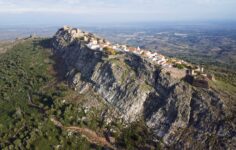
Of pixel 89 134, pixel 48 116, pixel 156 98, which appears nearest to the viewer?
pixel 89 134

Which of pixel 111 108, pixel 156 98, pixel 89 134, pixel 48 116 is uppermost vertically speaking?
pixel 156 98

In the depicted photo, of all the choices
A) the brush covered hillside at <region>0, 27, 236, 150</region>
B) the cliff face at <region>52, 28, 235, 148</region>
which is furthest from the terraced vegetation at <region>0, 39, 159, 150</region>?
the cliff face at <region>52, 28, 235, 148</region>

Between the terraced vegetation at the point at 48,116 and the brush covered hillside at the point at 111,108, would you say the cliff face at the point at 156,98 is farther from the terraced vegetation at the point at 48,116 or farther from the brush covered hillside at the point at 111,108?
the terraced vegetation at the point at 48,116

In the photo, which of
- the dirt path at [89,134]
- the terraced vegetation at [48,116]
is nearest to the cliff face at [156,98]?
the terraced vegetation at [48,116]

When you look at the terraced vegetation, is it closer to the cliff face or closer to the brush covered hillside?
the brush covered hillside

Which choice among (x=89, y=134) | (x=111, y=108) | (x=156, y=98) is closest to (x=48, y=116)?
(x=89, y=134)

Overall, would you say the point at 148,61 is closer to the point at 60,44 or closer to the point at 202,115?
the point at 202,115

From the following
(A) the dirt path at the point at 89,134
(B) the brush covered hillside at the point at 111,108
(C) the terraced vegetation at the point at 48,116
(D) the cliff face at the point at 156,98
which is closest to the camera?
(D) the cliff face at the point at 156,98

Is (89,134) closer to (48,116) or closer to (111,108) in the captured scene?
(111,108)

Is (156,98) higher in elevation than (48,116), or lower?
higher
